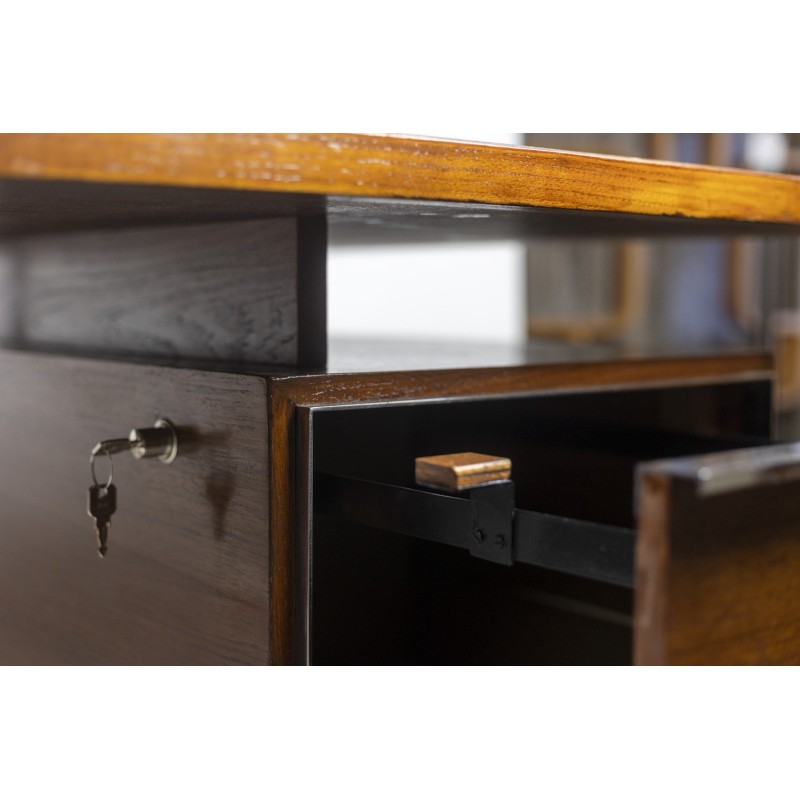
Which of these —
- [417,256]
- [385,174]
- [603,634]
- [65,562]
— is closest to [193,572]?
[65,562]

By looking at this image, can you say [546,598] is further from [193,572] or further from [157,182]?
[157,182]

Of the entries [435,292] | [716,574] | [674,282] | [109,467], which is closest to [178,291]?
[109,467]

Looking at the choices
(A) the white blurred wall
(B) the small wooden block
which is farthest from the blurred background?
(B) the small wooden block

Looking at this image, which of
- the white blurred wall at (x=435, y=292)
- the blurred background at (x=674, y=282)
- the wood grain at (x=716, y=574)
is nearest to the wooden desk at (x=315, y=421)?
the wood grain at (x=716, y=574)

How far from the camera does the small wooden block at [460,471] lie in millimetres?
502

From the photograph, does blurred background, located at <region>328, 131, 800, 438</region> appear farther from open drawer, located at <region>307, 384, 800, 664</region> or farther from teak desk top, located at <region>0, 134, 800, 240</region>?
teak desk top, located at <region>0, 134, 800, 240</region>

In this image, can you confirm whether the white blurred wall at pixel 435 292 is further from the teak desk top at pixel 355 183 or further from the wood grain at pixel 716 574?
the wood grain at pixel 716 574

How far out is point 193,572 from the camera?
2.24 ft

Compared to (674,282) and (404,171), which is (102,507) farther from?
(674,282)

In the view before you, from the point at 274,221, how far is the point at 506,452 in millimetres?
256

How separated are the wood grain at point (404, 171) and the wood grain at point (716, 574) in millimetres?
197

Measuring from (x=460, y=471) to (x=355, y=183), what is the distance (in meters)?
0.14

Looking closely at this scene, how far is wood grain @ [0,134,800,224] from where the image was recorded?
43 cm

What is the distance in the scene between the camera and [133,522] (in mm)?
734
